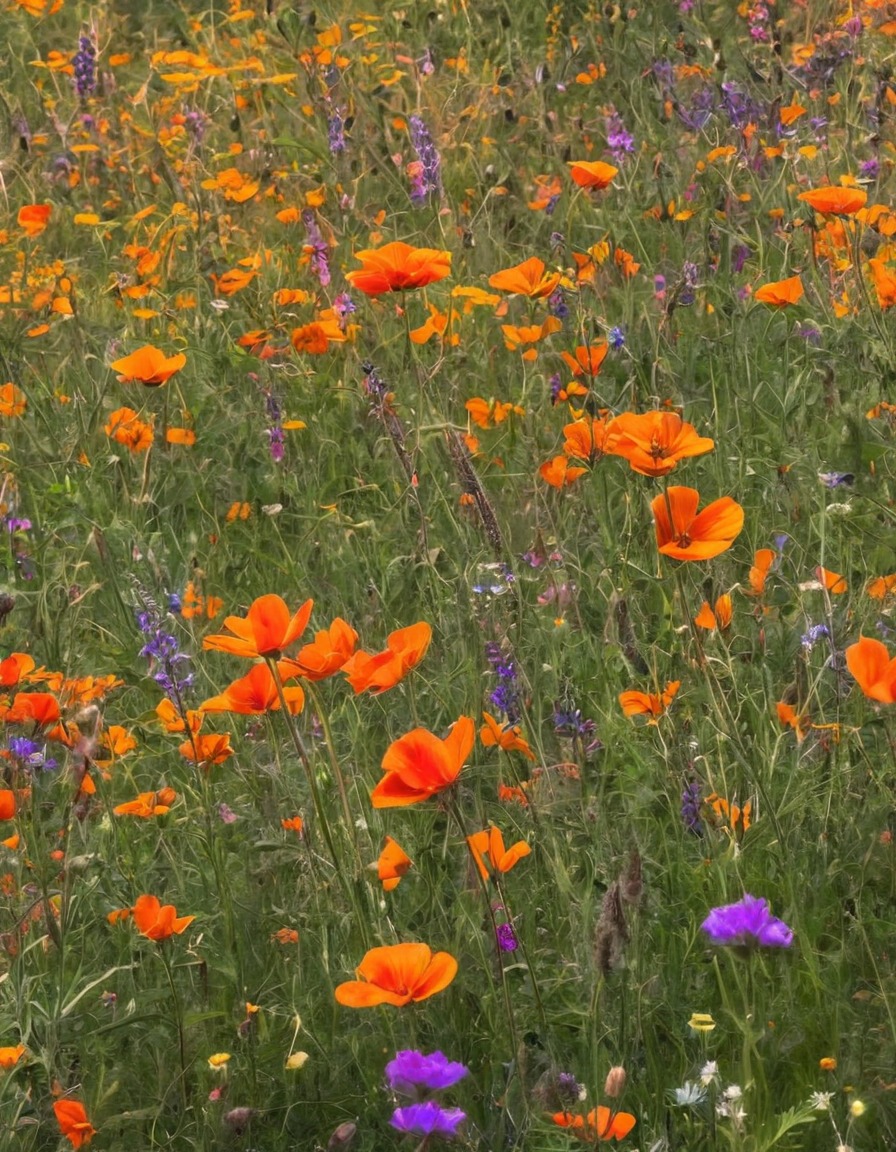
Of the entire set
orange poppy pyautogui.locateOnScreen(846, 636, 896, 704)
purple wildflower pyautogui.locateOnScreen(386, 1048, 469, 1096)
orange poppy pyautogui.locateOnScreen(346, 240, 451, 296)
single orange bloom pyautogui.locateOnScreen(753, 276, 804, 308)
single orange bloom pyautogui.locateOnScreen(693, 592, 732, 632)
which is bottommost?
single orange bloom pyautogui.locateOnScreen(693, 592, 732, 632)

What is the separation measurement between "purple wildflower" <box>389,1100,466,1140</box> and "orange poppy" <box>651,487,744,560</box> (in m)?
0.57

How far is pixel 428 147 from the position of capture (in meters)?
2.98

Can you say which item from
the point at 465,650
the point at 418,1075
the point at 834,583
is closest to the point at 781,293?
the point at 834,583

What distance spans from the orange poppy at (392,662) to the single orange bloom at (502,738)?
0.31 metres

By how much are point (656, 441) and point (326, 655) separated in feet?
1.31

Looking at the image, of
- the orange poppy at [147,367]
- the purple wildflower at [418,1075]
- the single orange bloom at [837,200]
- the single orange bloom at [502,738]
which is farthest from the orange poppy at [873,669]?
the orange poppy at [147,367]

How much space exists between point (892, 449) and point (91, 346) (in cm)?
214

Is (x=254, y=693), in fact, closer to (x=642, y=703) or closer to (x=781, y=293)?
(x=642, y=703)

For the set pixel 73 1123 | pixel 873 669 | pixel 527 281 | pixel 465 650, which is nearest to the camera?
pixel 873 669

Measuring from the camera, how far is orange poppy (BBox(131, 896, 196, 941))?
4.79ft

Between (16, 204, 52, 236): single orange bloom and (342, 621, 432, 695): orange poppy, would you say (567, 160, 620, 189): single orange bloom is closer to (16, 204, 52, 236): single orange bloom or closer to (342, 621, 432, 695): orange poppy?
(342, 621, 432, 695): orange poppy

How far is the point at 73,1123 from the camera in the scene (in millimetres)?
1405

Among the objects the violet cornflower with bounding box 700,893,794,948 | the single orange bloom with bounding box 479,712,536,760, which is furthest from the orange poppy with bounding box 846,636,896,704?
the single orange bloom with bounding box 479,712,536,760

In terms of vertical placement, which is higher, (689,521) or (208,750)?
(689,521)
